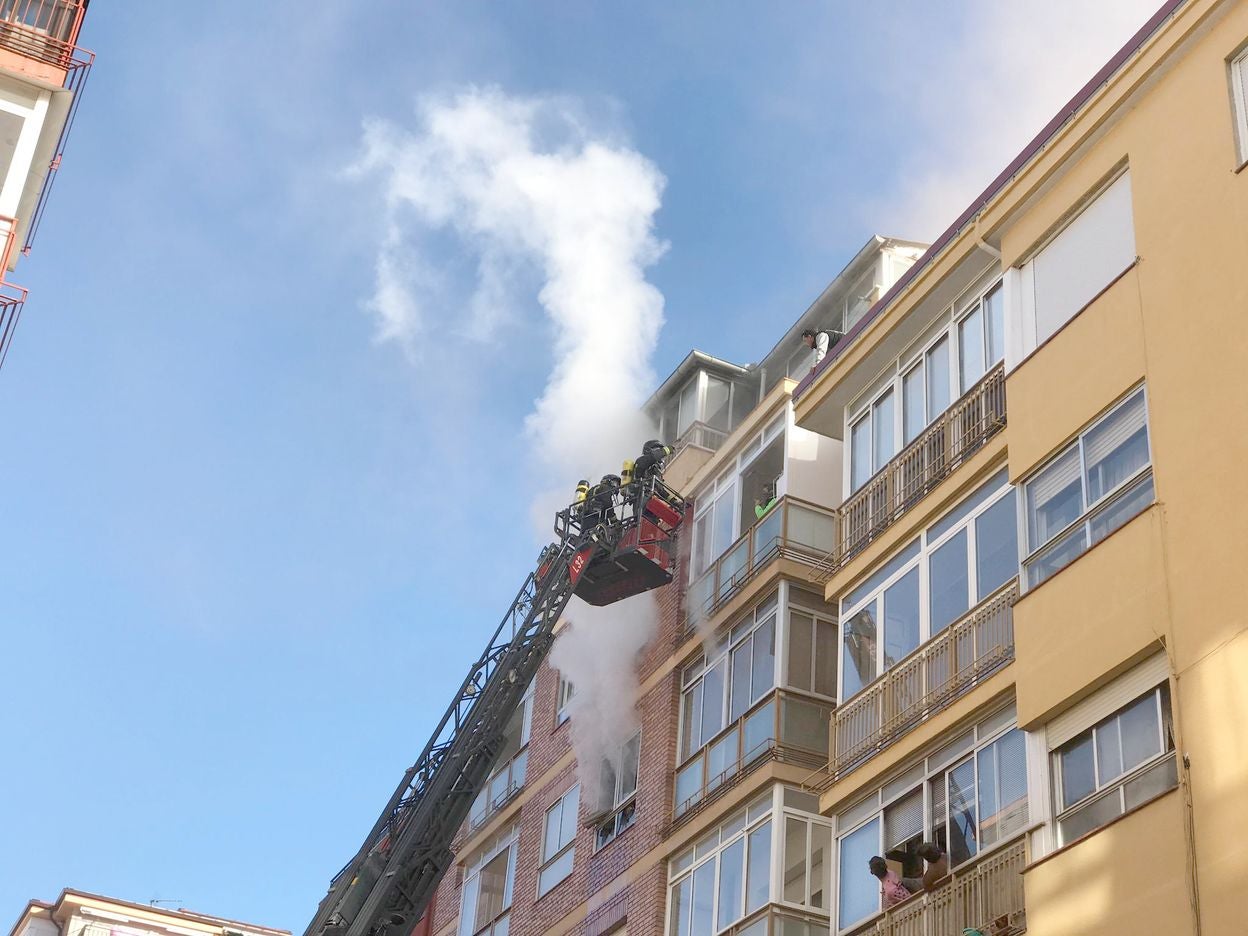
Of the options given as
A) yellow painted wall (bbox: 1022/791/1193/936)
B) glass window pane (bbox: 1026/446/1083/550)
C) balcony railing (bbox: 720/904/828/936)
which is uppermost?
glass window pane (bbox: 1026/446/1083/550)

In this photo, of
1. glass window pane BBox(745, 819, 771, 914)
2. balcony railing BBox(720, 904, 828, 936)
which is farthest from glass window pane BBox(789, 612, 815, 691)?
balcony railing BBox(720, 904, 828, 936)

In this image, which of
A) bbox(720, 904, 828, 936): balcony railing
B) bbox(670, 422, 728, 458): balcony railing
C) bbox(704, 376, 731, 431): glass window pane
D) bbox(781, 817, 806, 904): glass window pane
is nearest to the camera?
bbox(720, 904, 828, 936): balcony railing

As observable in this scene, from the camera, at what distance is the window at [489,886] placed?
1193 inches

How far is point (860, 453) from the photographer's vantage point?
2284 cm

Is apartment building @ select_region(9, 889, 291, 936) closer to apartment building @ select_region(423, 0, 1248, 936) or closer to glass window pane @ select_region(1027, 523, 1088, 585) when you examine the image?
apartment building @ select_region(423, 0, 1248, 936)

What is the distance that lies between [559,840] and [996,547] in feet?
40.4

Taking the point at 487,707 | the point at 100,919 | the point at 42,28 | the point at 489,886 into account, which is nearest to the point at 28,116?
the point at 42,28

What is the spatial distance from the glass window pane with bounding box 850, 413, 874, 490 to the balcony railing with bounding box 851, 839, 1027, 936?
635cm

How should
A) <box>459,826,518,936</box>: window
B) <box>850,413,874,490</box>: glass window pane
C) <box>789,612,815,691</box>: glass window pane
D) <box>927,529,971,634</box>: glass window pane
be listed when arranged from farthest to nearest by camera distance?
<box>459,826,518,936</box>: window
<box>789,612,815,691</box>: glass window pane
<box>850,413,874,490</box>: glass window pane
<box>927,529,971,634</box>: glass window pane

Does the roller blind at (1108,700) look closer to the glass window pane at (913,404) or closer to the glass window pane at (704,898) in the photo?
the glass window pane at (913,404)

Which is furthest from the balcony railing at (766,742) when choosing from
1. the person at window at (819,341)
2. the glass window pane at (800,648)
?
the person at window at (819,341)

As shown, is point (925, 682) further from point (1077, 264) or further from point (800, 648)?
point (1077, 264)

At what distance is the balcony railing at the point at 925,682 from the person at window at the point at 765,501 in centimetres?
473

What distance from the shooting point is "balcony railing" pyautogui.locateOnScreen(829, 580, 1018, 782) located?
18.0m
